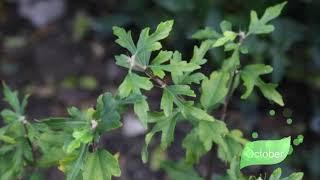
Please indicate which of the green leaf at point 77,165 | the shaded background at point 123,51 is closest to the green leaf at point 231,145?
the green leaf at point 77,165

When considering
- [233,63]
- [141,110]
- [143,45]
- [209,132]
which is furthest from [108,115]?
[233,63]

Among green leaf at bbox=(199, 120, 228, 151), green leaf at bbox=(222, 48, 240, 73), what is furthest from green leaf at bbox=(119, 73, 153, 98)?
green leaf at bbox=(222, 48, 240, 73)

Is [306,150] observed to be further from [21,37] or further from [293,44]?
[21,37]

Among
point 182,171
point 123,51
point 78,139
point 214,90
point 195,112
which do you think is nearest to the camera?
point 78,139

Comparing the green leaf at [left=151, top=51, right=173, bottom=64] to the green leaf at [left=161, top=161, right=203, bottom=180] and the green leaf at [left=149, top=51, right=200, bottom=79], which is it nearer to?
the green leaf at [left=149, top=51, right=200, bottom=79]

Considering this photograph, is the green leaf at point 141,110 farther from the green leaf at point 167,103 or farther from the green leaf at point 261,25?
the green leaf at point 261,25

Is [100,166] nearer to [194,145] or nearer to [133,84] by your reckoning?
[133,84]
